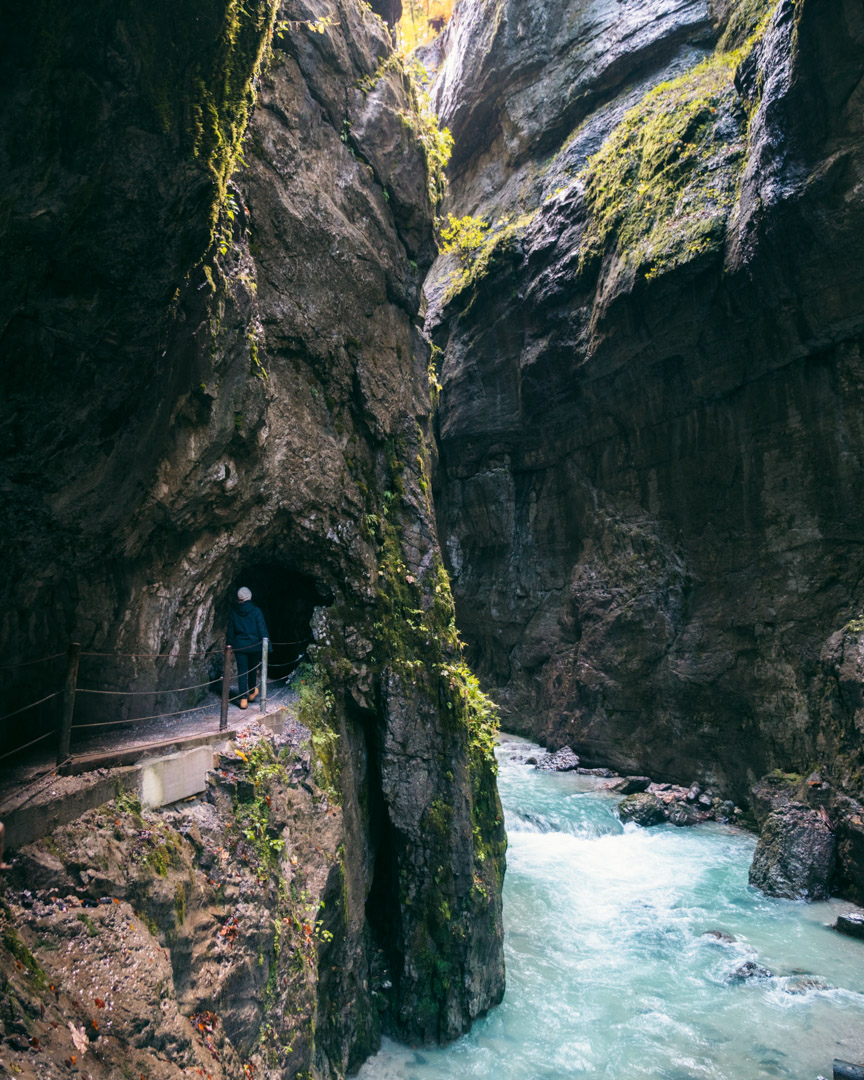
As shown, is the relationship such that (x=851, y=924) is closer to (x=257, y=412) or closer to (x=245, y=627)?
(x=245, y=627)

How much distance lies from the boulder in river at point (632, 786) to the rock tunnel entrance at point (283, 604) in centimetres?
1028

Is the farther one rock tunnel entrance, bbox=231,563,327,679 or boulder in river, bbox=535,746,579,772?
boulder in river, bbox=535,746,579,772

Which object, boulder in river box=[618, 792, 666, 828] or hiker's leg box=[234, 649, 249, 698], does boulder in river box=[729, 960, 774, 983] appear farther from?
hiker's leg box=[234, 649, 249, 698]

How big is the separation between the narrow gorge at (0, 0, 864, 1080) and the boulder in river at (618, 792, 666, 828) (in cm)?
34

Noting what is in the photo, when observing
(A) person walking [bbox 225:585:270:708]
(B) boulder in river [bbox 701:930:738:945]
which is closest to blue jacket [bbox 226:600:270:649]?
(A) person walking [bbox 225:585:270:708]

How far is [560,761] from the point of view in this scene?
18453mm

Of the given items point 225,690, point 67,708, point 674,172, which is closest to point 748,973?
point 225,690

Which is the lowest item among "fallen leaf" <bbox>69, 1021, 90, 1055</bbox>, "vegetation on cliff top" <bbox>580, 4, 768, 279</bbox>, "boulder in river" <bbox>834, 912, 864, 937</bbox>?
"boulder in river" <bbox>834, 912, 864, 937</bbox>

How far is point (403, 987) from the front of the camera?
786 centimetres

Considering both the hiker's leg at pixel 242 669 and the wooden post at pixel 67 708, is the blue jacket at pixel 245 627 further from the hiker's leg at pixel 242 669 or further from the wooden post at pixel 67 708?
the wooden post at pixel 67 708

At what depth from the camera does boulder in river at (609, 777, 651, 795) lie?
1623cm

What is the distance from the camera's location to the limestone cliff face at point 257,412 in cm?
354

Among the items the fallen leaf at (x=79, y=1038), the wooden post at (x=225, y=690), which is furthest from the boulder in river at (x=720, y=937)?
the fallen leaf at (x=79, y=1038)

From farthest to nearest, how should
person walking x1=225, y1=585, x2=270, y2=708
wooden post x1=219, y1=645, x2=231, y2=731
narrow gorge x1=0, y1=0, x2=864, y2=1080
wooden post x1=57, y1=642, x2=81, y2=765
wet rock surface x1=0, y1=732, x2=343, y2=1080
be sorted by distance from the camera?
person walking x1=225, y1=585, x2=270, y2=708 < wooden post x1=219, y1=645, x2=231, y2=731 < wooden post x1=57, y1=642, x2=81, y2=765 < narrow gorge x1=0, y1=0, x2=864, y2=1080 < wet rock surface x1=0, y1=732, x2=343, y2=1080
